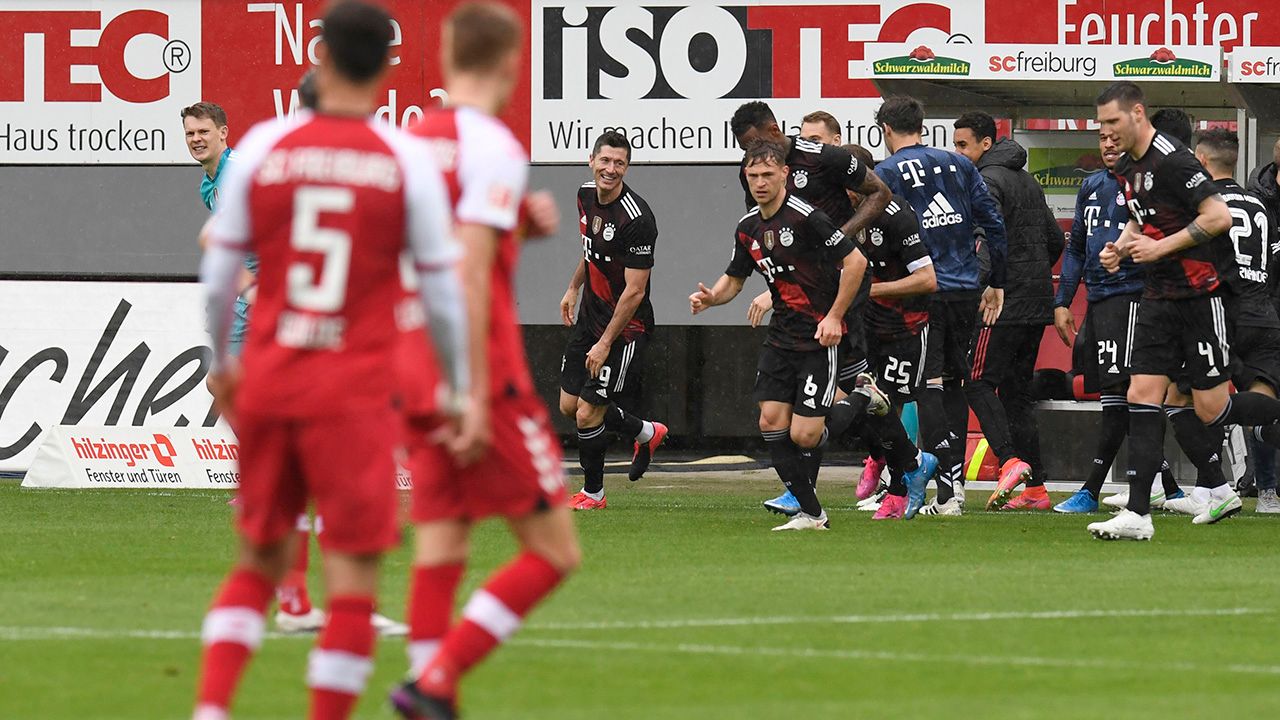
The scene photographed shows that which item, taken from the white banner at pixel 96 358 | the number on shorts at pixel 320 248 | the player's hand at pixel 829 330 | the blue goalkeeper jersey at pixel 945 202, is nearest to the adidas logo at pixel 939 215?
the blue goalkeeper jersey at pixel 945 202

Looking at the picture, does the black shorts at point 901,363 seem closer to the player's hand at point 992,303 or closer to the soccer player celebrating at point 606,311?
the player's hand at point 992,303

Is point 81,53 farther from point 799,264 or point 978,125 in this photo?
point 799,264

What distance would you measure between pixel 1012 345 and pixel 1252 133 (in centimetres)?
244

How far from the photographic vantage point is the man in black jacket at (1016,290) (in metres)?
13.6

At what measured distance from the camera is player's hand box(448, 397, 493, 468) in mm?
4773

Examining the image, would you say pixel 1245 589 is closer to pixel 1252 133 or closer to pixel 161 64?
pixel 1252 133

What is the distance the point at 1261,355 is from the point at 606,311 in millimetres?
3787

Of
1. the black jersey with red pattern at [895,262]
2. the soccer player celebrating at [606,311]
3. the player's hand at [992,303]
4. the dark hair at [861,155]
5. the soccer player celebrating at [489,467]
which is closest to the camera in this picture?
the soccer player celebrating at [489,467]

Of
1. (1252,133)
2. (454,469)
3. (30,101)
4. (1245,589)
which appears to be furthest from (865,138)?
(454,469)

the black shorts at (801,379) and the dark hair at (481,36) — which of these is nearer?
the dark hair at (481,36)

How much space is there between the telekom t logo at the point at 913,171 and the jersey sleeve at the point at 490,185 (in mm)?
7917

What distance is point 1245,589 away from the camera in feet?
28.2

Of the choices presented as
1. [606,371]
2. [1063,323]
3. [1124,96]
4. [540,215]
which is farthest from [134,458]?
[540,215]

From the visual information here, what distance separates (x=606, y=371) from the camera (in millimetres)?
12703
